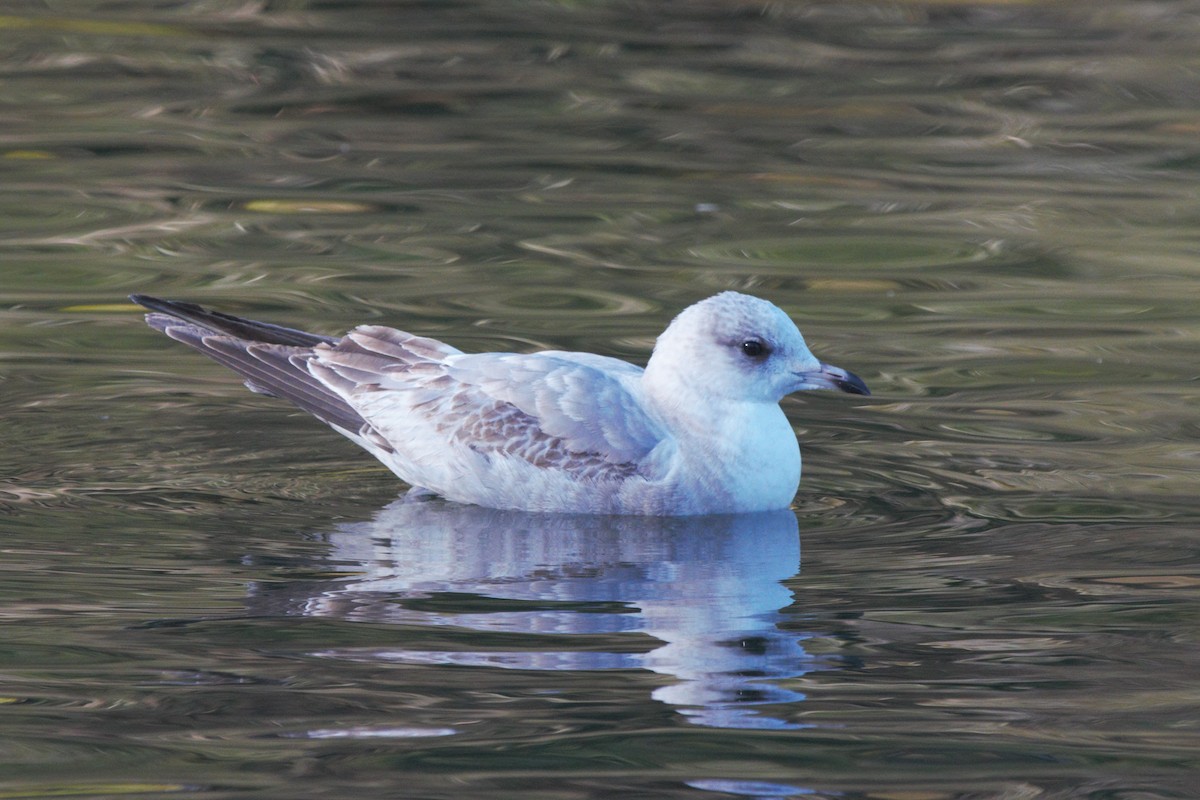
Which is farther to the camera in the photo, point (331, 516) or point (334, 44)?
point (334, 44)

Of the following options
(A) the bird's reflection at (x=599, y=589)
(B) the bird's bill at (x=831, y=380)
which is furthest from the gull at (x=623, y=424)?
(A) the bird's reflection at (x=599, y=589)

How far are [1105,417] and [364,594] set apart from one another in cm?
389

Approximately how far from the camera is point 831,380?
7953 millimetres

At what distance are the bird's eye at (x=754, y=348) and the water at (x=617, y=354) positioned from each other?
0.65m

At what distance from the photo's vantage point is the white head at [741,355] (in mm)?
8016

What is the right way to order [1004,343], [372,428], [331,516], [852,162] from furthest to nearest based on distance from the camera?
1. [852,162]
2. [1004,343]
3. [372,428]
4. [331,516]

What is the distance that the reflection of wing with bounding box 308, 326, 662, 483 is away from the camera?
312 inches

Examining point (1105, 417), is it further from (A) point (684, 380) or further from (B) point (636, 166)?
(B) point (636, 166)

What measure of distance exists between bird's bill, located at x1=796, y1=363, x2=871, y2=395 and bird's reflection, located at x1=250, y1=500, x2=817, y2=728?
526mm

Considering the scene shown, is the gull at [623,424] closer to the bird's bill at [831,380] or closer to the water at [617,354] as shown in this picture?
the bird's bill at [831,380]

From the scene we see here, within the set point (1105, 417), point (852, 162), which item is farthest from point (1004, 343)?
point (852, 162)

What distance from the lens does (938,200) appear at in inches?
515

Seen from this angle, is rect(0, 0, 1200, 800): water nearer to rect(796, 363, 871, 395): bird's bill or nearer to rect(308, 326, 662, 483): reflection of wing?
rect(308, 326, 662, 483): reflection of wing

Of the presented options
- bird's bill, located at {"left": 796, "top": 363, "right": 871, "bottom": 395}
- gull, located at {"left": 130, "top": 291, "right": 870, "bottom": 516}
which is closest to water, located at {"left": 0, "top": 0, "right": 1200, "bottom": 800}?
gull, located at {"left": 130, "top": 291, "right": 870, "bottom": 516}
